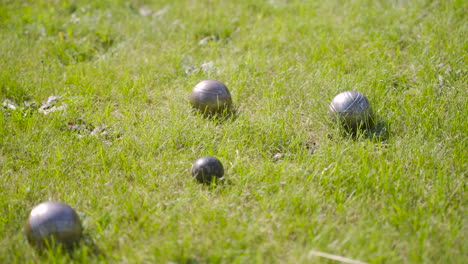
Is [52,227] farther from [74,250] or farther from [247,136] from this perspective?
[247,136]

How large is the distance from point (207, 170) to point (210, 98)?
122cm

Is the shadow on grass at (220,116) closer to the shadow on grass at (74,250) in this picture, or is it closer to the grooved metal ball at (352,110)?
the grooved metal ball at (352,110)

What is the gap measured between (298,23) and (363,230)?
14.8 ft

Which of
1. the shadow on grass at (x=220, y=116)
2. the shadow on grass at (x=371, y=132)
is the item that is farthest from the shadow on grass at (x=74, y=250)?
the shadow on grass at (x=371, y=132)

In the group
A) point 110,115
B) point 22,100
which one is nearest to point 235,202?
point 110,115

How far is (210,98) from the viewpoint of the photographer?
15.4ft

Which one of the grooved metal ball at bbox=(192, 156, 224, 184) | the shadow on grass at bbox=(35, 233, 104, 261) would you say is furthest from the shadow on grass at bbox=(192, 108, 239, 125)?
the shadow on grass at bbox=(35, 233, 104, 261)

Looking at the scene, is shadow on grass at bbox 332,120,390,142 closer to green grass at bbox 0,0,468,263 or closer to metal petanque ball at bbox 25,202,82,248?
green grass at bbox 0,0,468,263

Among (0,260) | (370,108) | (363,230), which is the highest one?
(370,108)

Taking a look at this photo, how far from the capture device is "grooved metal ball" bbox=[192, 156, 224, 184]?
12.2ft

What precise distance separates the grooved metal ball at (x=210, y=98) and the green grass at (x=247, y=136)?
0.57 ft

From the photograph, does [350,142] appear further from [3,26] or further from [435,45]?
[3,26]

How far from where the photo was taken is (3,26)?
7.10 metres

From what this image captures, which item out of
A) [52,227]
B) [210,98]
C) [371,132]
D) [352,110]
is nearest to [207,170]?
[210,98]
